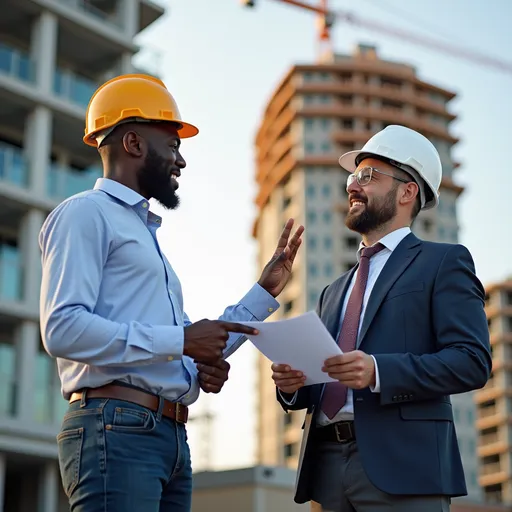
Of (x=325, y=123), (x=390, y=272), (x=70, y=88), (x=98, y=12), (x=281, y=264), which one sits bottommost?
(x=390, y=272)

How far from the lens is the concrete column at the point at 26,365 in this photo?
885 inches

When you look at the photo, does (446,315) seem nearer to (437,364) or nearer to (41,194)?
(437,364)

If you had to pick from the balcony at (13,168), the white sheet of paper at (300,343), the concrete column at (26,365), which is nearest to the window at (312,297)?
the balcony at (13,168)

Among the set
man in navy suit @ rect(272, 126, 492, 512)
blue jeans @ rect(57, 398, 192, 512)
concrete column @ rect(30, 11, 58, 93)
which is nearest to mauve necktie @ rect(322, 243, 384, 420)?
man in navy suit @ rect(272, 126, 492, 512)

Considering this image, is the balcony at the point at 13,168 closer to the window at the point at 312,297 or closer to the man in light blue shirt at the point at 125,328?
the man in light blue shirt at the point at 125,328

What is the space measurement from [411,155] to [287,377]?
1.37 metres

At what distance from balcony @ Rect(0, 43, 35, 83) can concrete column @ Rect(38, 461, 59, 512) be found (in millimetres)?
10366

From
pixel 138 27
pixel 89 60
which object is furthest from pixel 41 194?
pixel 138 27

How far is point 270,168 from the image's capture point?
8169 cm

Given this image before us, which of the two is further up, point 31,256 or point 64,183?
point 64,183

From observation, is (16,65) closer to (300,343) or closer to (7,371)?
(7,371)

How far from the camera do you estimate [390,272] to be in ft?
14.5

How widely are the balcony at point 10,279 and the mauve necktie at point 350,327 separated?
19450 millimetres

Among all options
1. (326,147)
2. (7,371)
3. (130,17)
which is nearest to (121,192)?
(7,371)
